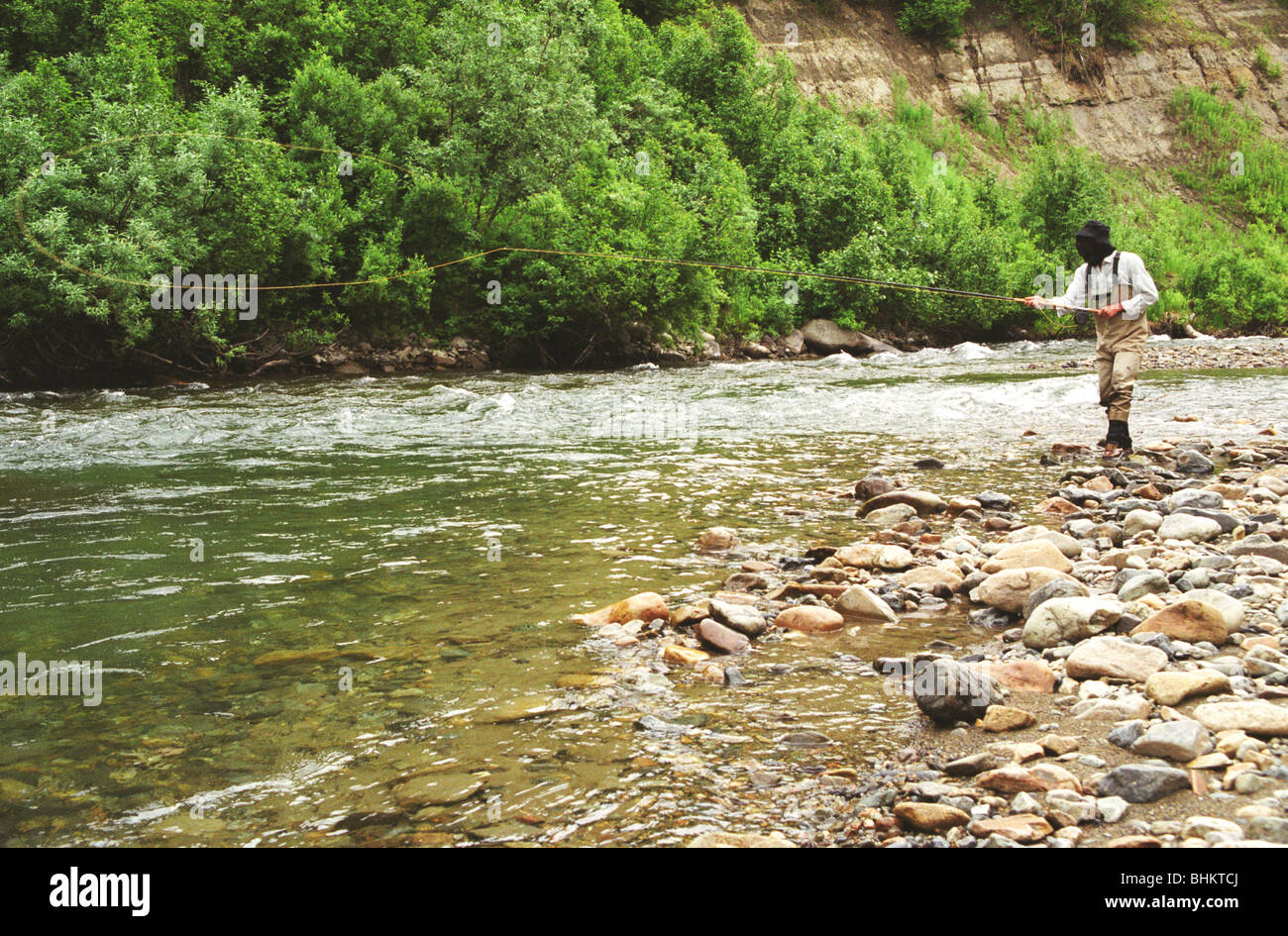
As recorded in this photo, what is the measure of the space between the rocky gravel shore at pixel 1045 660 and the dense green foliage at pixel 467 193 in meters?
17.7

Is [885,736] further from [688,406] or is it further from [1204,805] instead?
[688,406]

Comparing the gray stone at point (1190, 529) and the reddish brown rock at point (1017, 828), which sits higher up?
the gray stone at point (1190, 529)

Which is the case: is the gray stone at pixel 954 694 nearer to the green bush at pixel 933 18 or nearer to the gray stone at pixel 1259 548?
the gray stone at pixel 1259 548

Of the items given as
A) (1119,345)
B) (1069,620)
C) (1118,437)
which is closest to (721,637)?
(1069,620)

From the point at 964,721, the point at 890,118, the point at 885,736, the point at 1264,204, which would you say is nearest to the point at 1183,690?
the point at 964,721

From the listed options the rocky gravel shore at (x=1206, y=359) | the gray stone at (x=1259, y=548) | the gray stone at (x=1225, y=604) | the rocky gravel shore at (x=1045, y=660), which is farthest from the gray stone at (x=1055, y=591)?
the rocky gravel shore at (x=1206, y=359)

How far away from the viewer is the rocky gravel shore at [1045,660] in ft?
9.06

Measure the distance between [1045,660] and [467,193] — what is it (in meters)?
24.3

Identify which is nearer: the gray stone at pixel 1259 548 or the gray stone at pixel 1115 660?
the gray stone at pixel 1115 660

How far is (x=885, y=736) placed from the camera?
11.5 ft

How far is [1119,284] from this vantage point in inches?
392

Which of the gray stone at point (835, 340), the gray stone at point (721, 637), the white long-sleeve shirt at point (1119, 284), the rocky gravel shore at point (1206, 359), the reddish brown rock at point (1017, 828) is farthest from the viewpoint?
the gray stone at point (835, 340)

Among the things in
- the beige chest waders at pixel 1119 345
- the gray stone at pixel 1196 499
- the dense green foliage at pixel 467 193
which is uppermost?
the dense green foliage at pixel 467 193

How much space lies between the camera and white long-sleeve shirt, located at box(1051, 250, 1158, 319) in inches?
386
